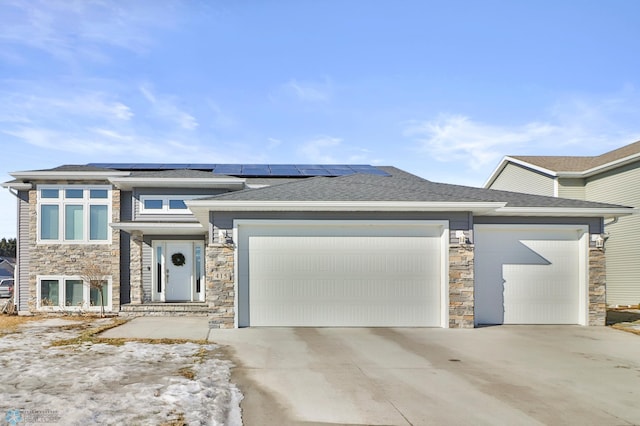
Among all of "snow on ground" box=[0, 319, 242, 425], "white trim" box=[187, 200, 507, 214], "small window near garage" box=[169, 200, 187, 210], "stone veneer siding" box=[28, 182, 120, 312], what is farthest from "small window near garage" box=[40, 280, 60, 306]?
"white trim" box=[187, 200, 507, 214]

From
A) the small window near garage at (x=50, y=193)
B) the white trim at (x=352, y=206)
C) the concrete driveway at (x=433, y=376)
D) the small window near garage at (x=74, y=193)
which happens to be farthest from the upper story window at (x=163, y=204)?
the concrete driveway at (x=433, y=376)

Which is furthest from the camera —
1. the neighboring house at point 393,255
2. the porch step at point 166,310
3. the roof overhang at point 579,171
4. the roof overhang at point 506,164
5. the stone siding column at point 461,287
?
the roof overhang at point 506,164

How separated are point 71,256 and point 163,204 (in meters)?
3.29

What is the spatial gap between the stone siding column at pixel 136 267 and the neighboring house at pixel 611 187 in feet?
55.2

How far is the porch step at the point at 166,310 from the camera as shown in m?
13.9

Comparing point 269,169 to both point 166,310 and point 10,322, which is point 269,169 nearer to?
point 166,310

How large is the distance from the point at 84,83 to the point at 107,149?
22.6 ft

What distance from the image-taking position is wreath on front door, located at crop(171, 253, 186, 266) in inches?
606

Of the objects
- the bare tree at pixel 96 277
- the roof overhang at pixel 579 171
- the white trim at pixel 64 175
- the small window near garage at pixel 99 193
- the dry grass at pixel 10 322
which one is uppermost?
the roof overhang at pixel 579 171

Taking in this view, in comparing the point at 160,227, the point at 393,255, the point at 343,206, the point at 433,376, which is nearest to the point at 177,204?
the point at 160,227

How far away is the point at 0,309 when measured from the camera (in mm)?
15617

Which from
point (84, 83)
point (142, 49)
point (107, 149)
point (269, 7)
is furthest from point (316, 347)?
point (107, 149)

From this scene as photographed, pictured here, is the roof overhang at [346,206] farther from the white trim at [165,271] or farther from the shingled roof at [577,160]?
the shingled roof at [577,160]

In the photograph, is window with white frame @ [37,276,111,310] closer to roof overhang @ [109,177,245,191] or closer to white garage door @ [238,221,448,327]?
roof overhang @ [109,177,245,191]
